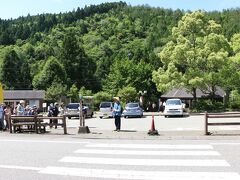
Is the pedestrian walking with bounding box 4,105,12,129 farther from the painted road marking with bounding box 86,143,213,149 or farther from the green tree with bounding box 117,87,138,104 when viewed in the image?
the green tree with bounding box 117,87,138,104

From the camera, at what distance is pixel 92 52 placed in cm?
14425

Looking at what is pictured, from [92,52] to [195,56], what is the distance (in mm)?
90899

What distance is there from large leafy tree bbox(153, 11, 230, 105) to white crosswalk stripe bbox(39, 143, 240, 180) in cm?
3979

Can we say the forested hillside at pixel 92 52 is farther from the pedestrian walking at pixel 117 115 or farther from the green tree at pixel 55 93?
the pedestrian walking at pixel 117 115

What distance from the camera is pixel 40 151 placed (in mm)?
14578

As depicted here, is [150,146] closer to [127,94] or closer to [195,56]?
[195,56]

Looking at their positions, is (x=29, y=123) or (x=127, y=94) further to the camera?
(x=127, y=94)

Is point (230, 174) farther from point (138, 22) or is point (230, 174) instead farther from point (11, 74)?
point (138, 22)

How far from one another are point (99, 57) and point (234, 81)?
88.3m

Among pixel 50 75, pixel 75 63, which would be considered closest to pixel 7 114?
pixel 50 75

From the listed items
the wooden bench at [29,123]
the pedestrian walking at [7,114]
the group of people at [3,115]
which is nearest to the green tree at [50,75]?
the group of people at [3,115]

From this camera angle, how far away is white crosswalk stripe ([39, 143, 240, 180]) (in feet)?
32.8

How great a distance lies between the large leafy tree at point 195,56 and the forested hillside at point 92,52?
5.48 metres

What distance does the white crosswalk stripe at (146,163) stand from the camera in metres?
10.0
